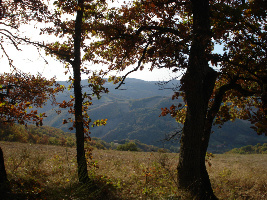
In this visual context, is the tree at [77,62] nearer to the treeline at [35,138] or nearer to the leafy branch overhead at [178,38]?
the leafy branch overhead at [178,38]

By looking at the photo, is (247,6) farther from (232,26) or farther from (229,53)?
(229,53)

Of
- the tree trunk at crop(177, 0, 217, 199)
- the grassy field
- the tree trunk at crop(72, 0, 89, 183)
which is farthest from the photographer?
the tree trunk at crop(72, 0, 89, 183)

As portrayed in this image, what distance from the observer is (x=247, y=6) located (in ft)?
19.7

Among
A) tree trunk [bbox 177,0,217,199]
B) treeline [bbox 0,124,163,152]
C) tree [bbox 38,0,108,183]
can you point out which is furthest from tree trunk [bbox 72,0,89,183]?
treeline [bbox 0,124,163,152]

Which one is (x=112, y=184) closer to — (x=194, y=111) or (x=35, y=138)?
(x=194, y=111)

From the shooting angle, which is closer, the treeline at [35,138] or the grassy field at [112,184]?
the grassy field at [112,184]

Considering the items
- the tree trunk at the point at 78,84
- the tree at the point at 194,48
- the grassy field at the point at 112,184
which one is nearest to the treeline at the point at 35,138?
the grassy field at the point at 112,184

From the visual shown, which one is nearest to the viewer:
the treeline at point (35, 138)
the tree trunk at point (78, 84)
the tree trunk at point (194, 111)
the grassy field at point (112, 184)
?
the grassy field at point (112, 184)

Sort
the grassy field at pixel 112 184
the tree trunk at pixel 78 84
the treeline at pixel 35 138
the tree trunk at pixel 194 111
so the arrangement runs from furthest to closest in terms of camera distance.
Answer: the treeline at pixel 35 138 < the tree trunk at pixel 78 84 < the tree trunk at pixel 194 111 < the grassy field at pixel 112 184

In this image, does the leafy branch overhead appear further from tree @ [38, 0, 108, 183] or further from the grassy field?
the grassy field

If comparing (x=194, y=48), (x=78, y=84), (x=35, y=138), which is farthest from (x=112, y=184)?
(x=35, y=138)

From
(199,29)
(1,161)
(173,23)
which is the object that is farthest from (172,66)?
(1,161)

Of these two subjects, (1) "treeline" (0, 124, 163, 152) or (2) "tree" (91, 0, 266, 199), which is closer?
(2) "tree" (91, 0, 266, 199)

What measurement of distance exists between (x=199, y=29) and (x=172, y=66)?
1.34 m
